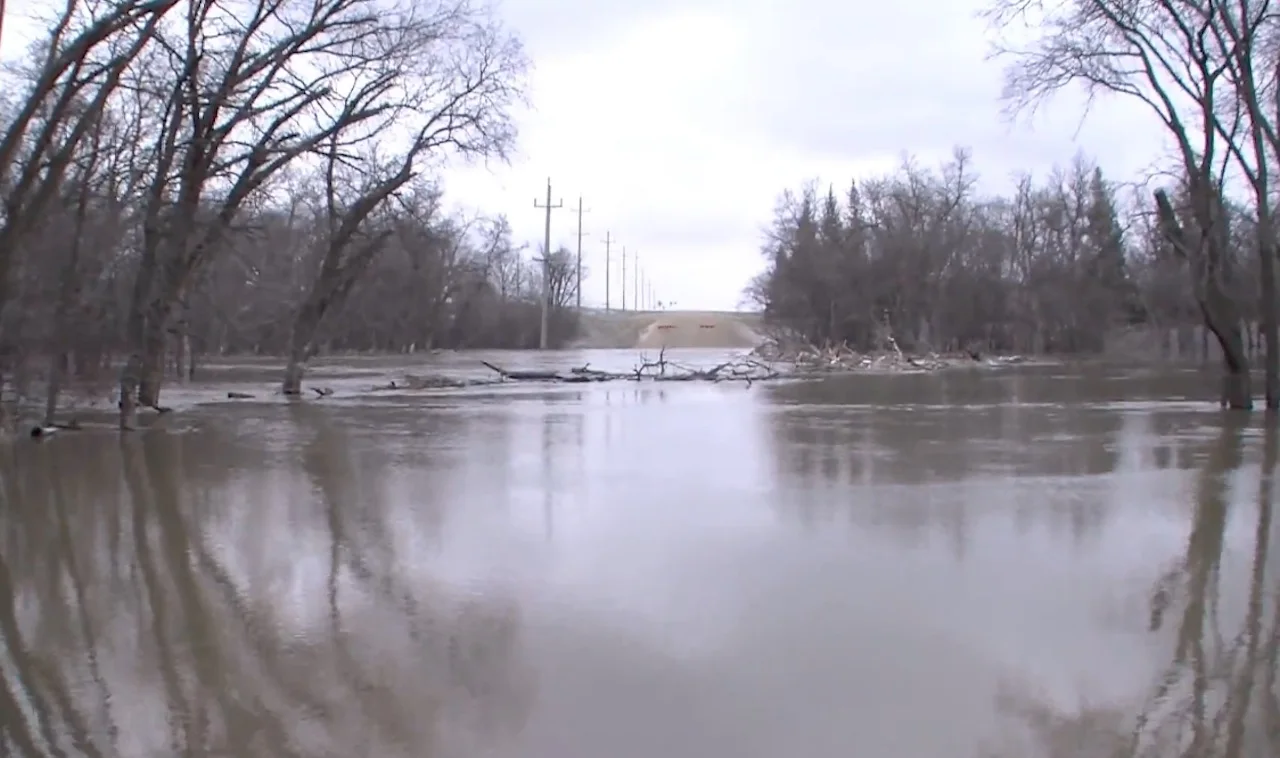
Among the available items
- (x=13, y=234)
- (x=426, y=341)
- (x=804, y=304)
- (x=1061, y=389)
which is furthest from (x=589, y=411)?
(x=426, y=341)

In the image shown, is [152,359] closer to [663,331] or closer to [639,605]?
[639,605]

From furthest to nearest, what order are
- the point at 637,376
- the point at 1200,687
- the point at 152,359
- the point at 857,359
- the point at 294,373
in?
the point at 857,359, the point at 637,376, the point at 294,373, the point at 152,359, the point at 1200,687

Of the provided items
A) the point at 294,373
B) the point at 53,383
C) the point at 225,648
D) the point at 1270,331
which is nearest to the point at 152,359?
the point at 53,383

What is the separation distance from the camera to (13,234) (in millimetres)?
16062

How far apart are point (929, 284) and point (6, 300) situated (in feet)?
222

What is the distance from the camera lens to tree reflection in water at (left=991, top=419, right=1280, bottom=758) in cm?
518

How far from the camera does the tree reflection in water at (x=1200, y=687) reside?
5180 millimetres

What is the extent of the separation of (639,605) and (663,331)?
12623cm

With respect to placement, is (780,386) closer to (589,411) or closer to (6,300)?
(589,411)

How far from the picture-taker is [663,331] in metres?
134

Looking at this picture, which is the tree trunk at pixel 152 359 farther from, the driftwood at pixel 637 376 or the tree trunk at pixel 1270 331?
the tree trunk at pixel 1270 331

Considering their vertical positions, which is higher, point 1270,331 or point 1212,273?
point 1212,273

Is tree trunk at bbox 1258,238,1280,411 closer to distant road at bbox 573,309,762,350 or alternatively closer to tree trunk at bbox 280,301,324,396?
tree trunk at bbox 280,301,324,396

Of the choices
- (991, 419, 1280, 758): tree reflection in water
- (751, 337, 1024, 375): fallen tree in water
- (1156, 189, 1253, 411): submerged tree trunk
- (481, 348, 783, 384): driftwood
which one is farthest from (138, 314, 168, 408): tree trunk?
(751, 337, 1024, 375): fallen tree in water
